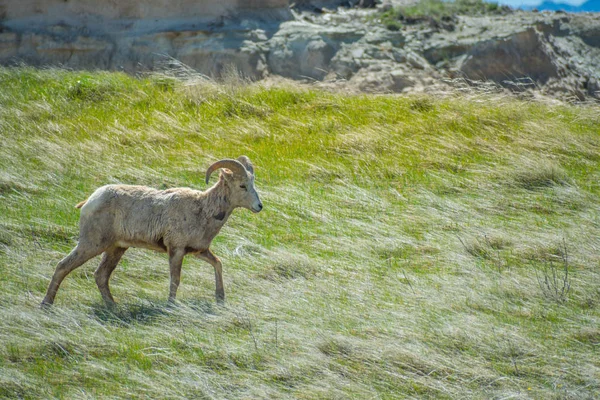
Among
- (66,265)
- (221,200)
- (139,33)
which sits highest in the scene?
(139,33)

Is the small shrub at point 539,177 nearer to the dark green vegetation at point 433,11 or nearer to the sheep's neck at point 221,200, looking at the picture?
the sheep's neck at point 221,200

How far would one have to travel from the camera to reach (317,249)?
31.9ft

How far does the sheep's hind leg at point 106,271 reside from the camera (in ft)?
26.5

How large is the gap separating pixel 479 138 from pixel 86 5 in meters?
10.2

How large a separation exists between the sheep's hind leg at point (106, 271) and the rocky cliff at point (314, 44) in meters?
10.2

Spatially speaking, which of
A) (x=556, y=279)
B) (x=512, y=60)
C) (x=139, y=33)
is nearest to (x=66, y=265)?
(x=556, y=279)

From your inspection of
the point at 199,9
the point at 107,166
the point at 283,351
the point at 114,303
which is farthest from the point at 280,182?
the point at 199,9

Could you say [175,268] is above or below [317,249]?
above

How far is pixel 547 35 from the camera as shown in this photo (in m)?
18.4

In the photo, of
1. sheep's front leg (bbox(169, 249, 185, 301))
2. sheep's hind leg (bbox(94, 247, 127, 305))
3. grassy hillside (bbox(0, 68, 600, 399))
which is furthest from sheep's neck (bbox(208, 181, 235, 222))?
sheep's hind leg (bbox(94, 247, 127, 305))

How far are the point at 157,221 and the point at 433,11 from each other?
13.2 metres

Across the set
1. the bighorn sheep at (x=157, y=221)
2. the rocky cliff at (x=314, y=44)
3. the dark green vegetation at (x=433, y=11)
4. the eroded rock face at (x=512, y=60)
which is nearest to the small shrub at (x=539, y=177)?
the bighorn sheep at (x=157, y=221)

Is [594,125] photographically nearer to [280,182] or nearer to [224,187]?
[280,182]

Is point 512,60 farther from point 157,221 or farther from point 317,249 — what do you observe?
point 157,221
